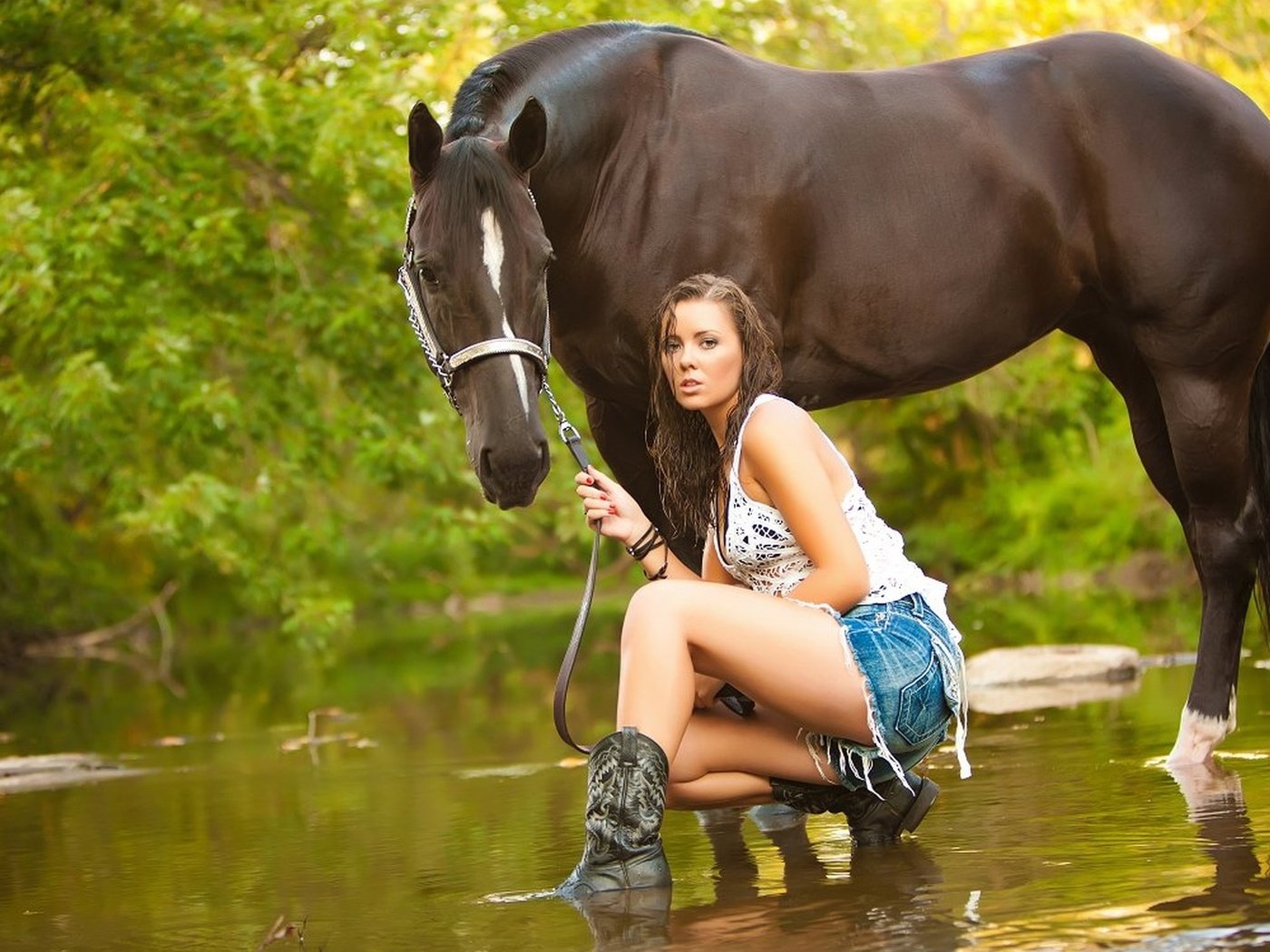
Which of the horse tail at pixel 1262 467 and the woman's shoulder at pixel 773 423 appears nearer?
the woman's shoulder at pixel 773 423

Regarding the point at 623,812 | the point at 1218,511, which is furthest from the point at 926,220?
the point at 623,812

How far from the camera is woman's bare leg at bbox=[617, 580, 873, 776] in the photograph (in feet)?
11.7

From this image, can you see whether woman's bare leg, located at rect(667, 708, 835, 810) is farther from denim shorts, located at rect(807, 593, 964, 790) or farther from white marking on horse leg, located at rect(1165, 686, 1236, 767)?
white marking on horse leg, located at rect(1165, 686, 1236, 767)

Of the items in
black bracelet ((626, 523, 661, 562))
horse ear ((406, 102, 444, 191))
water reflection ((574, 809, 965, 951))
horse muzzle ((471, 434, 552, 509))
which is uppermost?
horse ear ((406, 102, 444, 191))

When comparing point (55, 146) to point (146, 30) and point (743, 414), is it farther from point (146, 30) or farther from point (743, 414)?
point (743, 414)

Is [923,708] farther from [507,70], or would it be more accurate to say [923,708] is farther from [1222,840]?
[507,70]

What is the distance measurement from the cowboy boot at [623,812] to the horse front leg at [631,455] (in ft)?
4.45

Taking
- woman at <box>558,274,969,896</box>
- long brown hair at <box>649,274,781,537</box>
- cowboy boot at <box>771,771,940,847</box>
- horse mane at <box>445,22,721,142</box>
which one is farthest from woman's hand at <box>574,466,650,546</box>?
horse mane at <box>445,22,721,142</box>

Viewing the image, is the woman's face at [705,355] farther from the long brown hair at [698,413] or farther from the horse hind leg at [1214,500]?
the horse hind leg at [1214,500]

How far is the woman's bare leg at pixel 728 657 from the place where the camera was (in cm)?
356

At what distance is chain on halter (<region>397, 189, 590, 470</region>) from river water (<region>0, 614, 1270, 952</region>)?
3.48 feet

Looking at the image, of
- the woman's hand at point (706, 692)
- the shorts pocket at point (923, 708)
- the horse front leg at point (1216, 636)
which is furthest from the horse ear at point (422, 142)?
the horse front leg at point (1216, 636)

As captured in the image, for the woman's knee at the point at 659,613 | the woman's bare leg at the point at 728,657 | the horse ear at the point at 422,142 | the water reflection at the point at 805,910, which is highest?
the horse ear at the point at 422,142

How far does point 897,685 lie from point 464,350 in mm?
1241
